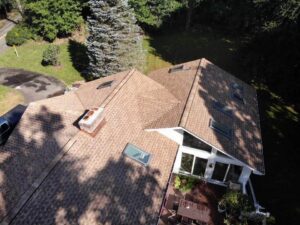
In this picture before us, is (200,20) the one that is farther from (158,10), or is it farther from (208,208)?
(208,208)

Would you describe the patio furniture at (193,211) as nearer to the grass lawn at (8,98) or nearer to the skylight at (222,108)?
the skylight at (222,108)

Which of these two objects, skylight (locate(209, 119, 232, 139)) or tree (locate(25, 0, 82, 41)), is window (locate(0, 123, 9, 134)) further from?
tree (locate(25, 0, 82, 41))

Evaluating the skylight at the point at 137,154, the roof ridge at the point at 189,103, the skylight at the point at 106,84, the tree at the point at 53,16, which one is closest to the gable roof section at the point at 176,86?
the roof ridge at the point at 189,103

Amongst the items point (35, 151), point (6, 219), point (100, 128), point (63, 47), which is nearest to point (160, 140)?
point (100, 128)

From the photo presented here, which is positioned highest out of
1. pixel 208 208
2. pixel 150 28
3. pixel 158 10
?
pixel 158 10

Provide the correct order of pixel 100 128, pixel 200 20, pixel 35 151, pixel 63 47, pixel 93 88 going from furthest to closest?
1. pixel 200 20
2. pixel 63 47
3. pixel 93 88
4. pixel 100 128
5. pixel 35 151
